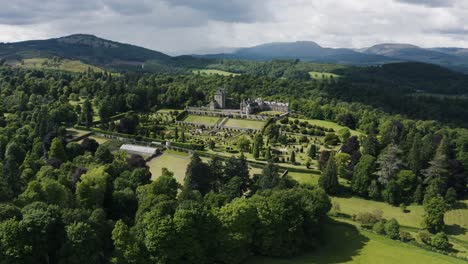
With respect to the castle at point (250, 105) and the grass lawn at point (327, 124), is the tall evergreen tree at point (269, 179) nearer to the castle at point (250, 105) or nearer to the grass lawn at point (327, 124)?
the grass lawn at point (327, 124)

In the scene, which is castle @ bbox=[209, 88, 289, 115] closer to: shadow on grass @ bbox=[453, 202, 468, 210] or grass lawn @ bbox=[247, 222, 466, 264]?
shadow on grass @ bbox=[453, 202, 468, 210]

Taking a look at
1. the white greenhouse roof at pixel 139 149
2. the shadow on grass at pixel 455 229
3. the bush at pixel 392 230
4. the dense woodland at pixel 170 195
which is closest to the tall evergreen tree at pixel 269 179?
the dense woodland at pixel 170 195

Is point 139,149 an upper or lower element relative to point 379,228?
upper

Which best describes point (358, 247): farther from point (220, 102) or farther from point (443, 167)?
point (220, 102)

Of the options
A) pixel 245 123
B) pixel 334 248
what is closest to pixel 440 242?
pixel 334 248

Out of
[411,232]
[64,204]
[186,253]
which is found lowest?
[411,232]

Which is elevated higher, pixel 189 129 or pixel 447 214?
pixel 189 129

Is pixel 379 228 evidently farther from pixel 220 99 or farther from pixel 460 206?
pixel 220 99

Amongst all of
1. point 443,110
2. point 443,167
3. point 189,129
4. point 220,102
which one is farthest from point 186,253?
point 443,110

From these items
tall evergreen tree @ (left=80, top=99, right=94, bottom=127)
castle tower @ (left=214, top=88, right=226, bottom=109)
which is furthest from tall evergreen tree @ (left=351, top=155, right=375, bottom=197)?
castle tower @ (left=214, top=88, right=226, bottom=109)
